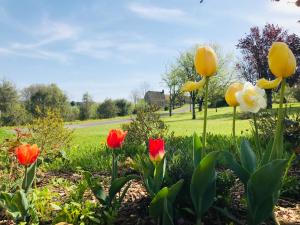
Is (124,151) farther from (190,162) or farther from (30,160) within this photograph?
(30,160)

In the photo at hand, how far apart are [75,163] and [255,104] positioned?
4.81 metres

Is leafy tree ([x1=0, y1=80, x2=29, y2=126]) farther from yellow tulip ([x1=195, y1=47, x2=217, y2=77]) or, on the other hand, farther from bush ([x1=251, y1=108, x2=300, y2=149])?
yellow tulip ([x1=195, y1=47, x2=217, y2=77])

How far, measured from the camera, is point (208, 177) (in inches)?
110

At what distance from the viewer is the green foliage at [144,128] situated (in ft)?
28.9

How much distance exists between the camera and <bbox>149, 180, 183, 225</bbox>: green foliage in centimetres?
278

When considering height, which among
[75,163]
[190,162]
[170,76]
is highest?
[170,76]

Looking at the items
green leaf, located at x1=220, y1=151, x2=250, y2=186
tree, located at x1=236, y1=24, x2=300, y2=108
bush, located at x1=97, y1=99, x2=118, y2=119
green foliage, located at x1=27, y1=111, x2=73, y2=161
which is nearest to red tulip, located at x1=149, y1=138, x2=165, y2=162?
green leaf, located at x1=220, y1=151, x2=250, y2=186

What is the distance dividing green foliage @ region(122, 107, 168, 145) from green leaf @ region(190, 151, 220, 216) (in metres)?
5.64

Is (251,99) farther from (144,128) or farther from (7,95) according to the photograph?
(7,95)

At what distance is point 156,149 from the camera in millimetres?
3084

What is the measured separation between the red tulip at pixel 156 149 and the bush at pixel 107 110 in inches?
2157

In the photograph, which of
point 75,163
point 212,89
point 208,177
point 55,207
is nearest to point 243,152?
point 208,177

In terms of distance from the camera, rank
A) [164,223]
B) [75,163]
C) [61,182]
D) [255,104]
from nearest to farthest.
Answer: [255,104] < [164,223] < [61,182] < [75,163]

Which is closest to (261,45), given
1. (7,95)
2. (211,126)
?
(211,126)
